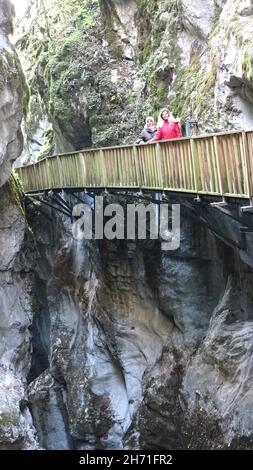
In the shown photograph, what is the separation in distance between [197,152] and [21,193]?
44.7 feet

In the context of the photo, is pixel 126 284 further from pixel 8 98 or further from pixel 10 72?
pixel 10 72

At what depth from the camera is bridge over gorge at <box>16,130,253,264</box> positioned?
35.8ft

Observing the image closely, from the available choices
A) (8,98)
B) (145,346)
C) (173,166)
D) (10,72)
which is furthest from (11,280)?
(173,166)

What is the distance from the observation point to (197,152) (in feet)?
40.2

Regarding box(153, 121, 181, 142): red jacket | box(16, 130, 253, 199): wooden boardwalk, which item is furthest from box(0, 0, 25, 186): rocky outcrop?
box(153, 121, 181, 142): red jacket

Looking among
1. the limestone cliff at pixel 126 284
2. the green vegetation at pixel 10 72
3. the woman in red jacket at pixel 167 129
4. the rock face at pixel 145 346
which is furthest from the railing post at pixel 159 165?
the green vegetation at pixel 10 72

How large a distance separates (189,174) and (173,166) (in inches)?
30.0

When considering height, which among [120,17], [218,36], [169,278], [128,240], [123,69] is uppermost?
[120,17]

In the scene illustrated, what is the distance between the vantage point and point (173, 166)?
13.4 metres

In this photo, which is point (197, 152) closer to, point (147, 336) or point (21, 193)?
point (147, 336)

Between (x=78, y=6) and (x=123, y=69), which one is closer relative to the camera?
(x=123, y=69)

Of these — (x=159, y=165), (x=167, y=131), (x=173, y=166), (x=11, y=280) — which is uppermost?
(x=167, y=131)

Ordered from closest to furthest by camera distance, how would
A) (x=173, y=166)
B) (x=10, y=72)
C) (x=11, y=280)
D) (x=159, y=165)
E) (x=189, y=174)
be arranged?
1. (x=189, y=174)
2. (x=173, y=166)
3. (x=159, y=165)
4. (x=10, y=72)
5. (x=11, y=280)

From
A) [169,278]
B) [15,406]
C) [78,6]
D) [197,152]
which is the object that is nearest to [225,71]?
[197,152]
